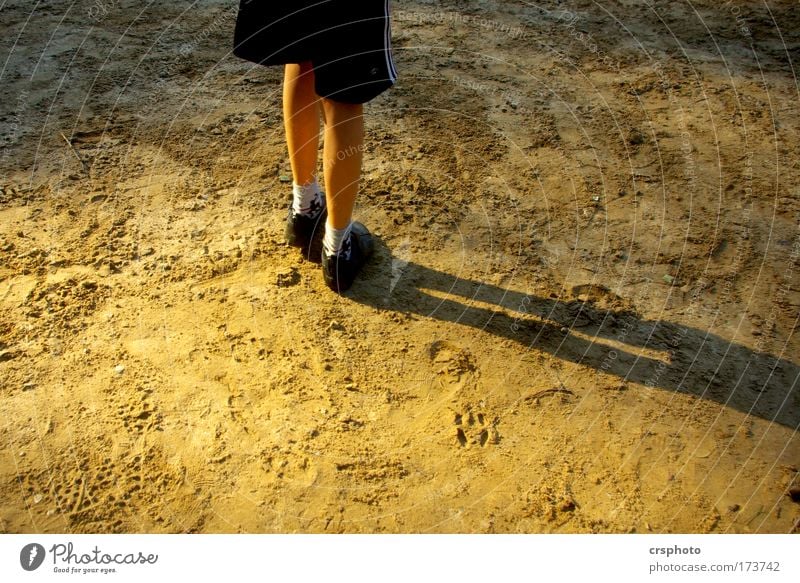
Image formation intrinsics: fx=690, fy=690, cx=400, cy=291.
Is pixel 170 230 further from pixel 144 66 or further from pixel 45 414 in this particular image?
pixel 144 66

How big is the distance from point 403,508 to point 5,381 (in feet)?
4.59

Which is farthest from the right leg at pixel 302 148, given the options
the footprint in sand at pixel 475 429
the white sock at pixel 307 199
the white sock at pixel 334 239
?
the footprint in sand at pixel 475 429

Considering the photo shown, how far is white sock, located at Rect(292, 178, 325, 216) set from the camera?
2.76 metres

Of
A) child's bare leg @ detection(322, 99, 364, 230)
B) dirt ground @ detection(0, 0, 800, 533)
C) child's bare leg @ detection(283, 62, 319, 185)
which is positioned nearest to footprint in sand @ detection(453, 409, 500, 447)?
dirt ground @ detection(0, 0, 800, 533)

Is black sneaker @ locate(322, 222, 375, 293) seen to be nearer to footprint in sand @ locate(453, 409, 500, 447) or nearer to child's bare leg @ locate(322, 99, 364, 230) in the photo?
child's bare leg @ locate(322, 99, 364, 230)

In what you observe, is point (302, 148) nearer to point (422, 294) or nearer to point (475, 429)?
point (422, 294)

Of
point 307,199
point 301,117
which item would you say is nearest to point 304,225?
point 307,199

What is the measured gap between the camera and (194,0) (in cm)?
441

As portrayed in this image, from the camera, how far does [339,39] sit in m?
2.16

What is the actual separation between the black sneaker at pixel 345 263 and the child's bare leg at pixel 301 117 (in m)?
0.31

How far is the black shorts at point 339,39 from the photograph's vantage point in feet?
7.06

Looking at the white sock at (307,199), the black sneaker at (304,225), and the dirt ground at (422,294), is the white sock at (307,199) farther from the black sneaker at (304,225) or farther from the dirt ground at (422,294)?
the dirt ground at (422,294)

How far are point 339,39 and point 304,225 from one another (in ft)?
2.85

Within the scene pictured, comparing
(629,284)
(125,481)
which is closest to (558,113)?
(629,284)
